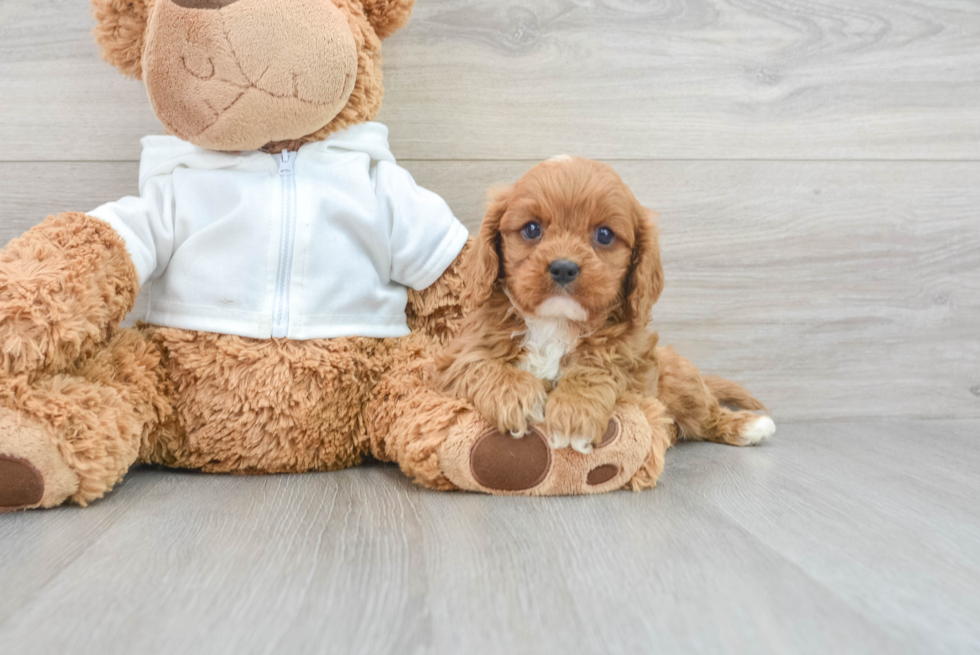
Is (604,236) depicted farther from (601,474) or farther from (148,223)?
(148,223)

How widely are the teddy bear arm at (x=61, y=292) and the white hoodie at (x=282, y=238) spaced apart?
2.1 inches

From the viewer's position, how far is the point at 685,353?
5.60 feet

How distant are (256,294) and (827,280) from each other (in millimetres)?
1266

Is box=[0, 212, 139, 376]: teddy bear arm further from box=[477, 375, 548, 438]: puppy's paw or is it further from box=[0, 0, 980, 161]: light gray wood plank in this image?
box=[477, 375, 548, 438]: puppy's paw

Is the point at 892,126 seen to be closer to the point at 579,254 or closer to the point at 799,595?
the point at 579,254

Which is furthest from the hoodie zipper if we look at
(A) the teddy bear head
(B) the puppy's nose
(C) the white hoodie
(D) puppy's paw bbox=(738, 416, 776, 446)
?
(D) puppy's paw bbox=(738, 416, 776, 446)

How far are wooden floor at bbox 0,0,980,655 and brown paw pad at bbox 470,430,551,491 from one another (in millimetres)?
45

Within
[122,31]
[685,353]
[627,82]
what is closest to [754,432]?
[685,353]

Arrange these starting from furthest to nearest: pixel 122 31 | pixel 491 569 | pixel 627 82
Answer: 1. pixel 627 82
2. pixel 122 31
3. pixel 491 569

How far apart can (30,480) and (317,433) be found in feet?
1.36

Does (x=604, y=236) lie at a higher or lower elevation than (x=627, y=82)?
lower

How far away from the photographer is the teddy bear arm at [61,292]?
1042 mm

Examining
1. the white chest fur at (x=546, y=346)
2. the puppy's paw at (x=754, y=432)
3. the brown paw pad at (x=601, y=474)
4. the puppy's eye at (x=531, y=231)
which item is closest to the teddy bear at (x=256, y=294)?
the brown paw pad at (x=601, y=474)

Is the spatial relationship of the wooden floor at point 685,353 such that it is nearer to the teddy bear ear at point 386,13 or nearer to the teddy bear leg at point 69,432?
the teddy bear leg at point 69,432
